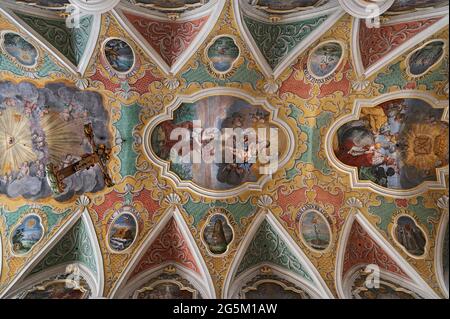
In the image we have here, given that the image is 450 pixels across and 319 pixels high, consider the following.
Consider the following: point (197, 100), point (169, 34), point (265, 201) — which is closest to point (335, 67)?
point (197, 100)

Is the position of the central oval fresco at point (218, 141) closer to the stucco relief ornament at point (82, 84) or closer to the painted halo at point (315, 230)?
the painted halo at point (315, 230)

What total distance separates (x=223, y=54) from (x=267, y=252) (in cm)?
596

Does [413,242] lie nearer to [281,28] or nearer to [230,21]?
[281,28]

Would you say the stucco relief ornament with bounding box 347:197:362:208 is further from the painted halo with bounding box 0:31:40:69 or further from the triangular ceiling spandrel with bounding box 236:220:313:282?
the painted halo with bounding box 0:31:40:69

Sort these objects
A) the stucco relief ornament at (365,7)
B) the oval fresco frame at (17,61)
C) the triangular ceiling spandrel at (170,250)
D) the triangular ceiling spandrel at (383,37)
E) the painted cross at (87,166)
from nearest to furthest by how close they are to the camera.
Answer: the painted cross at (87,166) < the stucco relief ornament at (365,7) < the oval fresco frame at (17,61) < the triangular ceiling spandrel at (383,37) < the triangular ceiling spandrel at (170,250)

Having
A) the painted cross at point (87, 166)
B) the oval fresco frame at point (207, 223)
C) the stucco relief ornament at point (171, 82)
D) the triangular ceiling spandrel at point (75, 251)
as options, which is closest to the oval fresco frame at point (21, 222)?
the triangular ceiling spandrel at point (75, 251)

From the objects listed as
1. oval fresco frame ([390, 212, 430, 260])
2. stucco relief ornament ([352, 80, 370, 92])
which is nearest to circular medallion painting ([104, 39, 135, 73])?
stucco relief ornament ([352, 80, 370, 92])

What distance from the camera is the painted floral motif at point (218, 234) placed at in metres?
11.9

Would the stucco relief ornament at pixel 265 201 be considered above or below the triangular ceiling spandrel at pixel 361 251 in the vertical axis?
above

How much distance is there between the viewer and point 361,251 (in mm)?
11680

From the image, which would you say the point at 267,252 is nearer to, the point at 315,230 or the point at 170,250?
the point at 315,230

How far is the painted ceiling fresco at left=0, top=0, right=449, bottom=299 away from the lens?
1089cm

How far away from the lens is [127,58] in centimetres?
1145

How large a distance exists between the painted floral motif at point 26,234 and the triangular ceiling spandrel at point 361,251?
8734 millimetres
